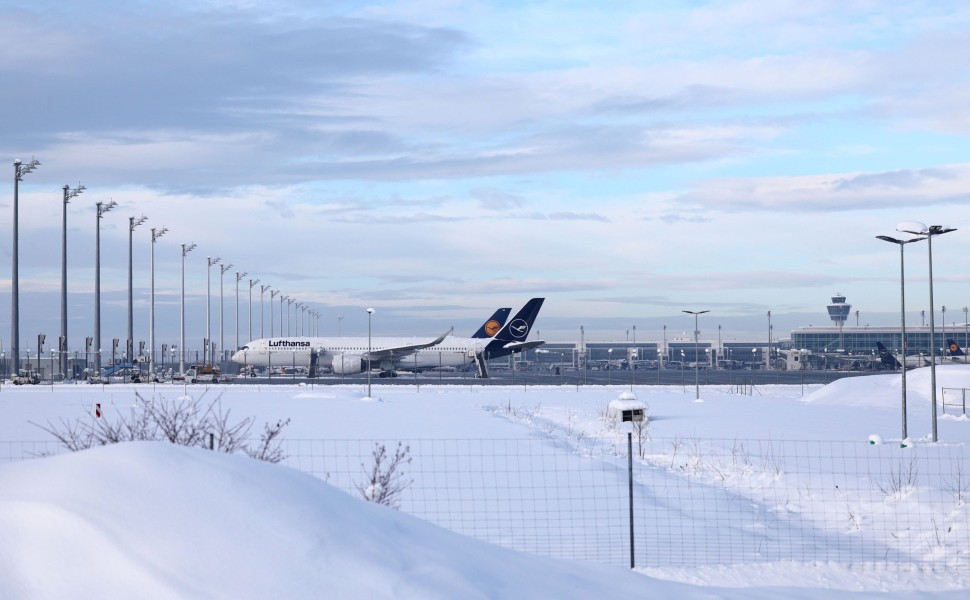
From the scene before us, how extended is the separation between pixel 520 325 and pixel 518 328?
12.0 inches

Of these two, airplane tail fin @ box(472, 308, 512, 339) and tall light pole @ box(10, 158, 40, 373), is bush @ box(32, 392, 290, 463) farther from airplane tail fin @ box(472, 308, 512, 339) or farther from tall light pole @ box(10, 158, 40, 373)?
airplane tail fin @ box(472, 308, 512, 339)

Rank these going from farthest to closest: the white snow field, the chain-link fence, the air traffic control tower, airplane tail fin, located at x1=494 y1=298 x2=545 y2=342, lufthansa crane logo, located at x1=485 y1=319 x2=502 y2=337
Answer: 1. the air traffic control tower
2. lufthansa crane logo, located at x1=485 y1=319 x2=502 y2=337
3. airplane tail fin, located at x1=494 y1=298 x2=545 y2=342
4. the chain-link fence
5. the white snow field

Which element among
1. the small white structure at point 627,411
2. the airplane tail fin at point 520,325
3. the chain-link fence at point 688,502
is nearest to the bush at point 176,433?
the chain-link fence at point 688,502

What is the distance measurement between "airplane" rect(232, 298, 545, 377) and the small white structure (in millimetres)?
44323

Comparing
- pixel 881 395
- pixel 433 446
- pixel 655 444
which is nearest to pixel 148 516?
pixel 433 446

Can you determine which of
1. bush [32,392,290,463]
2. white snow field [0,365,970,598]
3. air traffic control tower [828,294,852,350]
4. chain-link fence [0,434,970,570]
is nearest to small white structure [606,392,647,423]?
white snow field [0,365,970,598]

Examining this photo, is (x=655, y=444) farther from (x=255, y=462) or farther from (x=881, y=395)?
(x=881, y=395)

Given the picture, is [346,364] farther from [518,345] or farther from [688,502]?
[688,502]

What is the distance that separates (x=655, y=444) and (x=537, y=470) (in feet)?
22.6

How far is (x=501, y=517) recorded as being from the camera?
43.2 ft

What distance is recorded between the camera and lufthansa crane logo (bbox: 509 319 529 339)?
80.4m

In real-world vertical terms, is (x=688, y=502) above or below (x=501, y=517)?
below

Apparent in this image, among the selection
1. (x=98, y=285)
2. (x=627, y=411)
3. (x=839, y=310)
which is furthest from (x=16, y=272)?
(x=839, y=310)

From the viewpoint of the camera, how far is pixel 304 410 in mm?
35188
